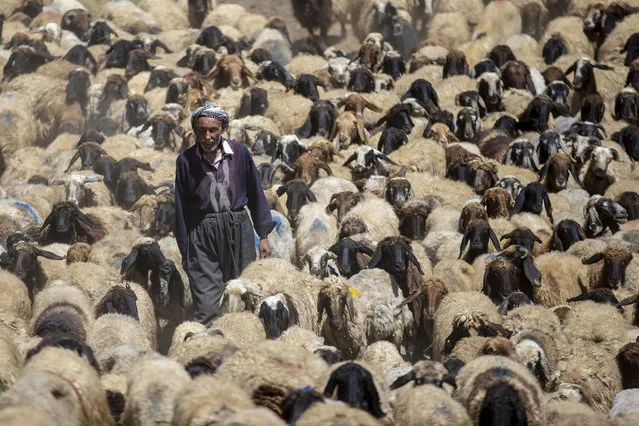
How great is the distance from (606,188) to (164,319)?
663 cm

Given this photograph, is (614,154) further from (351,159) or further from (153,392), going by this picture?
(153,392)

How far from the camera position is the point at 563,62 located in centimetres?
1862

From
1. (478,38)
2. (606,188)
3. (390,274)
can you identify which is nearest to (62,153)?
(390,274)

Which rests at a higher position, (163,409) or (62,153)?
(163,409)

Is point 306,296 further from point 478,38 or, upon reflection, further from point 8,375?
point 478,38

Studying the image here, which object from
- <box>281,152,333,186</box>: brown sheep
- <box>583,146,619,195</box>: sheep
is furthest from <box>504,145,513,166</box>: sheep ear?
<box>281,152,333,186</box>: brown sheep

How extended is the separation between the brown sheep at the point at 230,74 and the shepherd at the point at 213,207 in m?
8.11

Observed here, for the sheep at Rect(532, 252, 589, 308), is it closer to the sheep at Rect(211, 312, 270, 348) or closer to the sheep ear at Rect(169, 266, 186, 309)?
the sheep at Rect(211, 312, 270, 348)

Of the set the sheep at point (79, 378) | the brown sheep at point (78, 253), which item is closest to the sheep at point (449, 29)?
the brown sheep at point (78, 253)

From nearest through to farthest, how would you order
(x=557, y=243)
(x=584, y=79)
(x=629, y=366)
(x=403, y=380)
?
(x=403, y=380), (x=629, y=366), (x=557, y=243), (x=584, y=79)

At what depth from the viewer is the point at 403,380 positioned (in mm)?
6688

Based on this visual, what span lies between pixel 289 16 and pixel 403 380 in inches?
709

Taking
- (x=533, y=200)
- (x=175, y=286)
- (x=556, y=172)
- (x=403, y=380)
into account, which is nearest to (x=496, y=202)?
(x=533, y=200)

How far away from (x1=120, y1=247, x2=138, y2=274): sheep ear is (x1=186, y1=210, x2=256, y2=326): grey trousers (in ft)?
4.66
